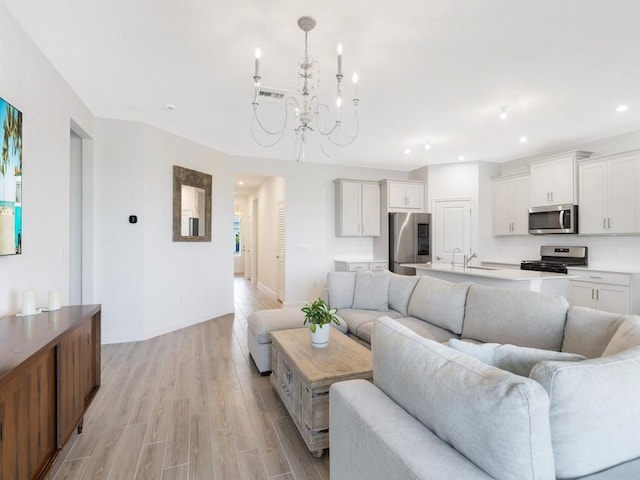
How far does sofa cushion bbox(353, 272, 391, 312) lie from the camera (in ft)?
12.2

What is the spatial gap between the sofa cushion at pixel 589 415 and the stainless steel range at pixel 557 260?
15.3 ft

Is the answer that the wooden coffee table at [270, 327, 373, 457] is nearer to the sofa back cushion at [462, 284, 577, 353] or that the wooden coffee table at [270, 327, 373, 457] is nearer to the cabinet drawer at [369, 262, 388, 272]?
the sofa back cushion at [462, 284, 577, 353]

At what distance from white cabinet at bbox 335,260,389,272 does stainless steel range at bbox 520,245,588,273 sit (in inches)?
89.3

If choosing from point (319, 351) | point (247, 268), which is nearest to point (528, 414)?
point (319, 351)

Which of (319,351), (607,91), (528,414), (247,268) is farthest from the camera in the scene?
(247,268)

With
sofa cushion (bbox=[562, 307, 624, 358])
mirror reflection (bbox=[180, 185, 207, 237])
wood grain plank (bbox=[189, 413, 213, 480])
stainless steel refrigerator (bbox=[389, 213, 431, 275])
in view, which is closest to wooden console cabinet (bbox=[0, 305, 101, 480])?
wood grain plank (bbox=[189, 413, 213, 480])

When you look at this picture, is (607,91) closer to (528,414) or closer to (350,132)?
(350,132)

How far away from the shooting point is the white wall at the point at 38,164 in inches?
82.5

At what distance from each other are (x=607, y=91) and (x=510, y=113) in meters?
0.85

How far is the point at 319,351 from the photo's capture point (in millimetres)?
2346

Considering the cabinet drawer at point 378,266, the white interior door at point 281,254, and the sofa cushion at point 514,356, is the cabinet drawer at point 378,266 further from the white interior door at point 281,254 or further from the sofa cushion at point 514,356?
the sofa cushion at point 514,356

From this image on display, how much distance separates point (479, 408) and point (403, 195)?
5.62 meters

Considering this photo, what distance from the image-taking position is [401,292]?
3.57m

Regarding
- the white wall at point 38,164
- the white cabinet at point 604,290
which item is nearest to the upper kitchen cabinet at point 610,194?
the white cabinet at point 604,290
